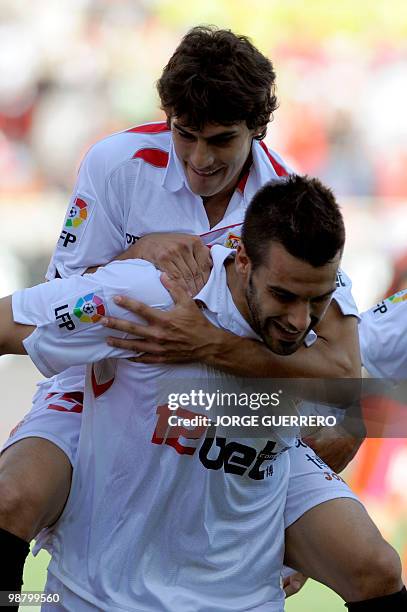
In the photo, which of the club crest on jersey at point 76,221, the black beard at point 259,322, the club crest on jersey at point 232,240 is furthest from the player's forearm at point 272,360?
the club crest on jersey at point 76,221

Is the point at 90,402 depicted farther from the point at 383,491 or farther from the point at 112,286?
the point at 383,491

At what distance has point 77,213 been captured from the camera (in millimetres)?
3371

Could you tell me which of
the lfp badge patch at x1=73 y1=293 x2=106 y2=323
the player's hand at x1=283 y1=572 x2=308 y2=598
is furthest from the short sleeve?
the player's hand at x1=283 y1=572 x2=308 y2=598

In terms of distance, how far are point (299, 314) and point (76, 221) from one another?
36.2 inches

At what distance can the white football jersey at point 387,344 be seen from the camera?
4.14 m

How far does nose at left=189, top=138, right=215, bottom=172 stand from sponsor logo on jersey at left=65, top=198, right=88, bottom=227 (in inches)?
16.3

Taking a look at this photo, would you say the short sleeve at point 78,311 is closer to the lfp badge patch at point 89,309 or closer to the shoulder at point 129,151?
the lfp badge patch at point 89,309

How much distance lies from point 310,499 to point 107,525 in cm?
61

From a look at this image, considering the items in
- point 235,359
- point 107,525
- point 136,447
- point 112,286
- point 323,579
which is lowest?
point 323,579

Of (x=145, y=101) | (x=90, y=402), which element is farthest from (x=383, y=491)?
(x=90, y=402)

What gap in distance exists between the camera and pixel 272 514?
10.7ft

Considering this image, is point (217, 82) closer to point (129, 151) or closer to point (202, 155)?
point (202, 155)

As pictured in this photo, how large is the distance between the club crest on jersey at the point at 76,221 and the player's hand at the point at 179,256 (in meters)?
0.22

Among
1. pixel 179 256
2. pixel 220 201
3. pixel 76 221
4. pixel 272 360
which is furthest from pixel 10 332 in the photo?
pixel 220 201
